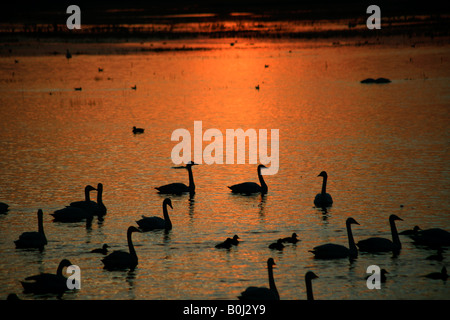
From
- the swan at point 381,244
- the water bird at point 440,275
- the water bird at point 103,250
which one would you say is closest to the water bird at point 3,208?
the water bird at point 103,250

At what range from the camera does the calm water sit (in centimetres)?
1772

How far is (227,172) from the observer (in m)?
29.5

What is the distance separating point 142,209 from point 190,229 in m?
2.90

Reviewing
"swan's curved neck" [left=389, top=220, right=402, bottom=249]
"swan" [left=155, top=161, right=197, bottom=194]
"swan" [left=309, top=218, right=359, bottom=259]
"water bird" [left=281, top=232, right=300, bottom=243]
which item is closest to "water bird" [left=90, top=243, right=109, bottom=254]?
"water bird" [left=281, top=232, right=300, bottom=243]

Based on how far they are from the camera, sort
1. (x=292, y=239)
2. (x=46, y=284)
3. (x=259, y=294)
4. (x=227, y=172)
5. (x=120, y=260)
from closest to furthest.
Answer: (x=259, y=294)
(x=46, y=284)
(x=120, y=260)
(x=292, y=239)
(x=227, y=172)

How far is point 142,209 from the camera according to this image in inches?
940

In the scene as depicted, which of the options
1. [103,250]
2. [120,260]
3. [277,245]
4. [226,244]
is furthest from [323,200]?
[120,260]

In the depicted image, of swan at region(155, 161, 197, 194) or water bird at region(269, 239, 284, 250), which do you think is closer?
water bird at region(269, 239, 284, 250)

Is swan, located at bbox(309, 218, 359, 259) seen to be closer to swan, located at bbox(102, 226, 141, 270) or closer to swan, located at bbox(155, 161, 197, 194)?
swan, located at bbox(102, 226, 141, 270)

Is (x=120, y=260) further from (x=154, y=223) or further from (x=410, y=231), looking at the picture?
(x=410, y=231)

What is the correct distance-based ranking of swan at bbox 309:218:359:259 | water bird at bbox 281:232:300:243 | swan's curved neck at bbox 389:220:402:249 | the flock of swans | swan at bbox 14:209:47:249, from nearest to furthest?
1. the flock of swans
2. swan at bbox 309:218:359:259
3. swan's curved neck at bbox 389:220:402:249
4. swan at bbox 14:209:47:249
5. water bird at bbox 281:232:300:243

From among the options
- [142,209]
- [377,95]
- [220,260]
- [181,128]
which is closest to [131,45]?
[377,95]

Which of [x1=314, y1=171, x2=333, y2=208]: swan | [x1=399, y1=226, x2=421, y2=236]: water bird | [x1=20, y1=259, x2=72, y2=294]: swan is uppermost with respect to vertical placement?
[x1=314, y1=171, x2=333, y2=208]: swan

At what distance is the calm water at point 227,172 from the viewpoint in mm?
17719
